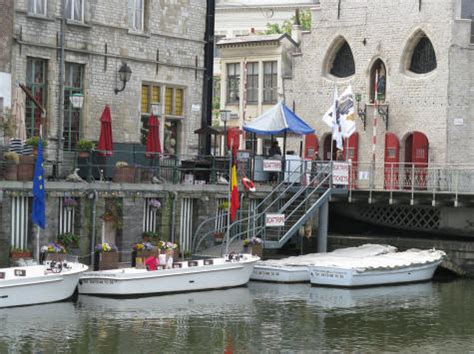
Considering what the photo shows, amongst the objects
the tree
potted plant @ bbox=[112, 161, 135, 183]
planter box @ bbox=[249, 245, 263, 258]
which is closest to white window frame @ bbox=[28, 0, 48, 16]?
potted plant @ bbox=[112, 161, 135, 183]

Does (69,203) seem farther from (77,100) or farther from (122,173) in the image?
(77,100)

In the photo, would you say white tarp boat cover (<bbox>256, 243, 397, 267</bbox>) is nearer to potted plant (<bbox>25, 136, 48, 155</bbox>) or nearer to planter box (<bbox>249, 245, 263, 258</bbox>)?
planter box (<bbox>249, 245, 263, 258</bbox>)

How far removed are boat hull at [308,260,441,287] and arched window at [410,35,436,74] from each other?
13074 mm

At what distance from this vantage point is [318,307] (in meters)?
35.0

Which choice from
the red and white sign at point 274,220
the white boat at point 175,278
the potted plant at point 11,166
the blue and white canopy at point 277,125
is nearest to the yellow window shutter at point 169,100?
the blue and white canopy at point 277,125

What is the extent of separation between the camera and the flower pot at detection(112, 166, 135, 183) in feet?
126

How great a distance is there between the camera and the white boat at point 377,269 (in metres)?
39.0

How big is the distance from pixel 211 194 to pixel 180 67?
19.8 feet

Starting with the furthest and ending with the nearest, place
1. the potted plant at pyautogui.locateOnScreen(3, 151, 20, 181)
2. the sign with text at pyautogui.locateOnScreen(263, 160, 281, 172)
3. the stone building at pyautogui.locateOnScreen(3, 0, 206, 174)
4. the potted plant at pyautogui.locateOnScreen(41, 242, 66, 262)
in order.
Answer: the sign with text at pyautogui.locateOnScreen(263, 160, 281, 172) < the stone building at pyautogui.locateOnScreen(3, 0, 206, 174) < the potted plant at pyautogui.locateOnScreen(3, 151, 20, 181) < the potted plant at pyautogui.locateOnScreen(41, 242, 66, 262)

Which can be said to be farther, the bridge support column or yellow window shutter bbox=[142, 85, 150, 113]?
yellow window shutter bbox=[142, 85, 150, 113]

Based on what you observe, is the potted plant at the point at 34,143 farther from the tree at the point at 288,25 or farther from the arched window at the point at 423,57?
the tree at the point at 288,25

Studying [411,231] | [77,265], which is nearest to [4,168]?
[77,265]

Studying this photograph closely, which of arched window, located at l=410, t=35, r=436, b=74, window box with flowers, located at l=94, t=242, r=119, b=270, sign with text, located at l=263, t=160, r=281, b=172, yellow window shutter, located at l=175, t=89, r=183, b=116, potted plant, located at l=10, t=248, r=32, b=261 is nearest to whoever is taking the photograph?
potted plant, located at l=10, t=248, r=32, b=261

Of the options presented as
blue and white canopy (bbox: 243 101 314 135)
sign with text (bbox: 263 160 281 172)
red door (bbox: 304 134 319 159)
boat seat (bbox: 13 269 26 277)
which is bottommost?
boat seat (bbox: 13 269 26 277)
